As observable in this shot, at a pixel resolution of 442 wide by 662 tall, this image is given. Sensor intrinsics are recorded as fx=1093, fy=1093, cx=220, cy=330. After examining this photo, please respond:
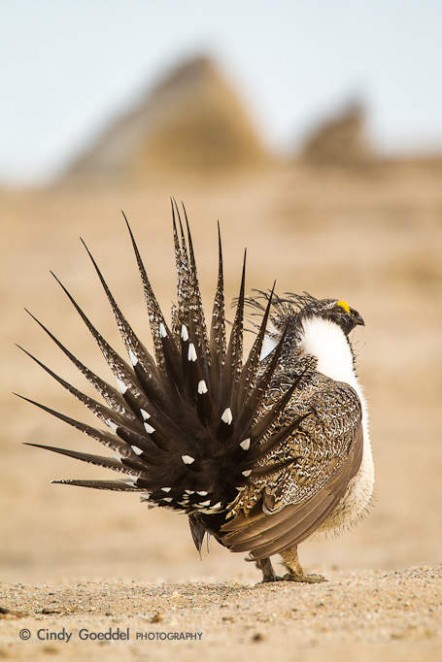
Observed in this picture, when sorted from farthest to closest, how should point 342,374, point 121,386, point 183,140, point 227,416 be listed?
point 183,140 → point 342,374 → point 121,386 → point 227,416

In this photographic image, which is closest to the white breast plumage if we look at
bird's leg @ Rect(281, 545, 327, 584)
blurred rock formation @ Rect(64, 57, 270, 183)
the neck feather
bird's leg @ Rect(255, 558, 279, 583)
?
the neck feather

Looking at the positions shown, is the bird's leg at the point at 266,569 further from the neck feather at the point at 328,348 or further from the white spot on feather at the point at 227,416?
the neck feather at the point at 328,348

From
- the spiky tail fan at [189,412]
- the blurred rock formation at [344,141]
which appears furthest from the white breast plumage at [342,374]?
the blurred rock formation at [344,141]

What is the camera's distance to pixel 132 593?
203 inches

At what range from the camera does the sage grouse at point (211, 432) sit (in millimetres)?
4641

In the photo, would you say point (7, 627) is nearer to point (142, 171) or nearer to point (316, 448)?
point (316, 448)

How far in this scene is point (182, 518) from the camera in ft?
38.2

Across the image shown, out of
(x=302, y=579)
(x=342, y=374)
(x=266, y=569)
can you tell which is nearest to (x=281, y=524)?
(x=266, y=569)

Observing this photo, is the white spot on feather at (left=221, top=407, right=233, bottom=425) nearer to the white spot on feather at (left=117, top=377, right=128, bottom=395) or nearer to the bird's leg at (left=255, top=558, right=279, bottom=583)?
the white spot on feather at (left=117, top=377, right=128, bottom=395)

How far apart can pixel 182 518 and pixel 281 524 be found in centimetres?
696

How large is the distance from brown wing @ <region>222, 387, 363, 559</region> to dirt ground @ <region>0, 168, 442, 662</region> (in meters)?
0.21

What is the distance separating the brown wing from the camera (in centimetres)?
476

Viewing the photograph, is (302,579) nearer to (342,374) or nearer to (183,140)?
(342,374)

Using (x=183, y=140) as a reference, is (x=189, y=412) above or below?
below
